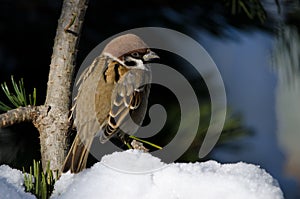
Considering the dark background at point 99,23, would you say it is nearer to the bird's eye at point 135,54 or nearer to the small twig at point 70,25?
the bird's eye at point 135,54

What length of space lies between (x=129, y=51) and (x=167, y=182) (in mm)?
564

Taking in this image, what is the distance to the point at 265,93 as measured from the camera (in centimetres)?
397

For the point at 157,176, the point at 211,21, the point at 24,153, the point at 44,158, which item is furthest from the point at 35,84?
the point at 157,176

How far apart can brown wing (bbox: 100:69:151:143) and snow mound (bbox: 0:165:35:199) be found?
16.9 inches

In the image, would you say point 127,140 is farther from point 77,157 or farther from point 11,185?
point 11,185

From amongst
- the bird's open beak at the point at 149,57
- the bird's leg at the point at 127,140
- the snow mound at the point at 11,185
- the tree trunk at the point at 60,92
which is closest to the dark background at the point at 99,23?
the bird's open beak at the point at 149,57

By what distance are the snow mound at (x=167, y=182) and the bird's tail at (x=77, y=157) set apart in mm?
91

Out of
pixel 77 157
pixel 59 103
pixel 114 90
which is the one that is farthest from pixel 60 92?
pixel 114 90

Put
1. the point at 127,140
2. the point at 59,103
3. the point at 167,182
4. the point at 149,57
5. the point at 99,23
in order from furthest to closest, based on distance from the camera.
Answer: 1. the point at 99,23
2. the point at 149,57
3. the point at 127,140
4. the point at 59,103
5. the point at 167,182

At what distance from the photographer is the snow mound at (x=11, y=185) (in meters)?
0.93

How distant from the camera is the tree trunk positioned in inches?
44.9

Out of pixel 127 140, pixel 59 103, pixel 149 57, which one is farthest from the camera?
pixel 149 57

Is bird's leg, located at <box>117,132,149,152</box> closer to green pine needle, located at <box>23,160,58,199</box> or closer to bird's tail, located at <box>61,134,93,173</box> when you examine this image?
bird's tail, located at <box>61,134,93,173</box>

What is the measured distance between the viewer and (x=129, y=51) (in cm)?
147
